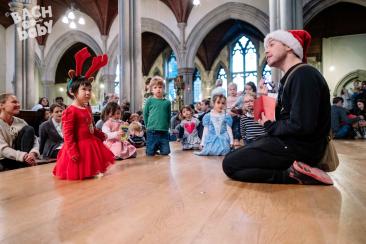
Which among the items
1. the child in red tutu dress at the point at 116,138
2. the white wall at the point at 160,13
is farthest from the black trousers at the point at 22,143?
the white wall at the point at 160,13

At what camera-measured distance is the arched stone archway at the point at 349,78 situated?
46.9ft

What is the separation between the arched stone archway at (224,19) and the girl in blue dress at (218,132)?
9.04 meters

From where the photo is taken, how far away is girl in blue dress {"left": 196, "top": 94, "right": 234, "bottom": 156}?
172 inches

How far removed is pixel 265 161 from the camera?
92.2 inches

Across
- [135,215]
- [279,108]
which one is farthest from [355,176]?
[135,215]

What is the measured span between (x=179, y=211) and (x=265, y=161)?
37.7 inches

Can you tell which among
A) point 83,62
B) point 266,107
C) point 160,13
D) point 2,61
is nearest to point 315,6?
point 160,13

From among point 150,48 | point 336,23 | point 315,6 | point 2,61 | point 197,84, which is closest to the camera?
point 315,6

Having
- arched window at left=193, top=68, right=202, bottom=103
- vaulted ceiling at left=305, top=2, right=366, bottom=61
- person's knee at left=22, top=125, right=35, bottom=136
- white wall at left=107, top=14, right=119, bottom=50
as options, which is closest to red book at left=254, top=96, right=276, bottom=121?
person's knee at left=22, top=125, right=35, bottom=136

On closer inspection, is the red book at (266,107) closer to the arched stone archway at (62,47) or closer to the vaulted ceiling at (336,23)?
the vaulted ceiling at (336,23)

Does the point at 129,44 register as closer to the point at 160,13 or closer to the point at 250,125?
the point at 250,125

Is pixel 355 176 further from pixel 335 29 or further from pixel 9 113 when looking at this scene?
pixel 335 29

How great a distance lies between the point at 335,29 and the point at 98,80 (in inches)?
565

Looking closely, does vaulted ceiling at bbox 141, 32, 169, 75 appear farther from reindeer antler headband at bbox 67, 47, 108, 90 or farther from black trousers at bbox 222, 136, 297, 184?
black trousers at bbox 222, 136, 297, 184
